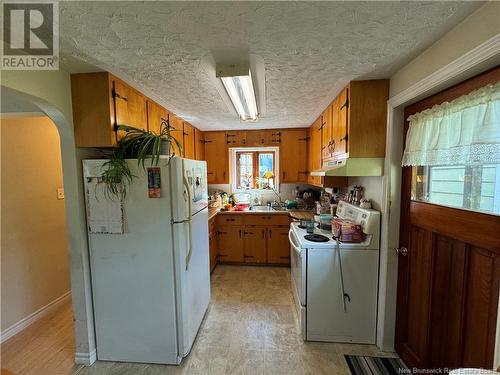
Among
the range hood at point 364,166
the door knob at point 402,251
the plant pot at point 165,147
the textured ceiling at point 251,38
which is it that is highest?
the textured ceiling at point 251,38

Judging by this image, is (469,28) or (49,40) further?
(49,40)

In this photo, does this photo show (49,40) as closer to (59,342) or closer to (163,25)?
(163,25)

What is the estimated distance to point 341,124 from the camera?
2.02m

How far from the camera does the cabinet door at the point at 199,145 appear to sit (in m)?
3.55

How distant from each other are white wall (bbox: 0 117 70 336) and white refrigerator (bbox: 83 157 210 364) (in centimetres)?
112

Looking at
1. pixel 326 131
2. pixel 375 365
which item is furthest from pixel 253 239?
pixel 375 365

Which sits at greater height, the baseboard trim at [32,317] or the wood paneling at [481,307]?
the wood paneling at [481,307]

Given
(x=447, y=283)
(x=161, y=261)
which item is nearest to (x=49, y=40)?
(x=161, y=261)

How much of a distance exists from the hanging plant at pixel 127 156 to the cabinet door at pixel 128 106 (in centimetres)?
11

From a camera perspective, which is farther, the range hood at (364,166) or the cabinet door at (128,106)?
the range hood at (364,166)

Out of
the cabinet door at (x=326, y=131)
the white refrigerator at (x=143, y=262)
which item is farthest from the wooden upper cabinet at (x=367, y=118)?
the white refrigerator at (x=143, y=262)

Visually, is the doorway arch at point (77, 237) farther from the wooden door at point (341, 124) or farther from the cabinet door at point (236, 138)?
the cabinet door at point (236, 138)

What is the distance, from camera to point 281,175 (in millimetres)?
3867

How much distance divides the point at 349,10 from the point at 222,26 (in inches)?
23.0
